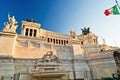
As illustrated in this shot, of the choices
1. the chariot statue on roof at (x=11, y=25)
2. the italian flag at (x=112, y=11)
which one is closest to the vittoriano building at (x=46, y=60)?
the chariot statue on roof at (x=11, y=25)

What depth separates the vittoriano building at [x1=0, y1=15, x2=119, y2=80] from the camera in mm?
14484

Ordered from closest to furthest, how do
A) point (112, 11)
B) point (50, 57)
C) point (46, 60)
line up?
point (112, 11)
point (46, 60)
point (50, 57)

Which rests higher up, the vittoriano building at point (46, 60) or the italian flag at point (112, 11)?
the italian flag at point (112, 11)

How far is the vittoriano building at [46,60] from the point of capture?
47.5 ft

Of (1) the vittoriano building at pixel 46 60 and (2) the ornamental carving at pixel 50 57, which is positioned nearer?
(1) the vittoriano building at pixel 46 60

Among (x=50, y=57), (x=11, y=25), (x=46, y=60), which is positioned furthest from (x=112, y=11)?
(x=11, y=25)

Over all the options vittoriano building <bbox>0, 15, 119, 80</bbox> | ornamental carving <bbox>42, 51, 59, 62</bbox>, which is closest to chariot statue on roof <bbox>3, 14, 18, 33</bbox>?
vittoriano building <bbox>0, 15, 119, 80</bbox>

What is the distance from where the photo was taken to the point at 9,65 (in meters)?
14.4

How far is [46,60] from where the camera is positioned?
16.3 m

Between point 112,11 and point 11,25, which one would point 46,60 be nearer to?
point 11,25

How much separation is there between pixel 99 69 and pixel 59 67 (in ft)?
19.6

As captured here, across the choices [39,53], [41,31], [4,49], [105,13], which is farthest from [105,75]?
[41,31]

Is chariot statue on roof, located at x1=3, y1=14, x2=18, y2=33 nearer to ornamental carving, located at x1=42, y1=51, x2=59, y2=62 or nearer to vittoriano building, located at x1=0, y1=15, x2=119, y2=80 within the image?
vittoriano building, located at x1=0, y1=15, x2=119, y2=80

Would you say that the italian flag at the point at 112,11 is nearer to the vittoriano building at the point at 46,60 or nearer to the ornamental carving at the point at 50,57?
the vittoriano building at the point at 46,60
